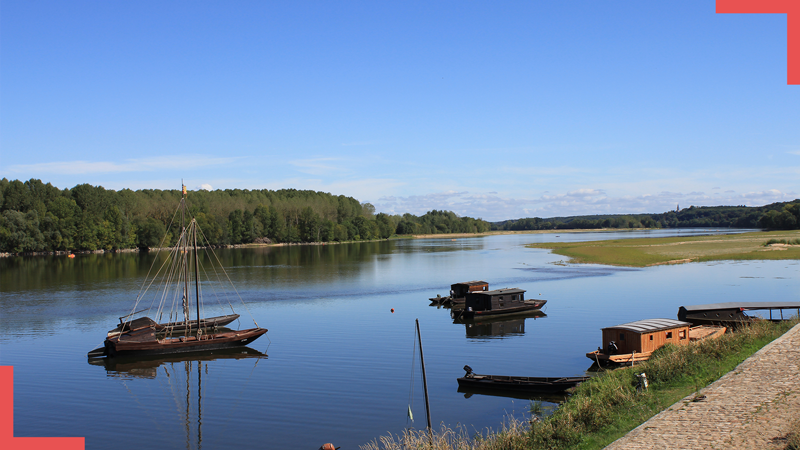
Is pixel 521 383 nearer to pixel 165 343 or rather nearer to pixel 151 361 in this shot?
pixel 165 343

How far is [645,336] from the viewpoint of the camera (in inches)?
1058

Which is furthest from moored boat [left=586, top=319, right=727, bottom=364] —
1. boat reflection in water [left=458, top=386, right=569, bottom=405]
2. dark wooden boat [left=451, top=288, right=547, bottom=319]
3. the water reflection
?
the water reflection

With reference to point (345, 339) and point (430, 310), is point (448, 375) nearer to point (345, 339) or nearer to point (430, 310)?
point (345, 339)

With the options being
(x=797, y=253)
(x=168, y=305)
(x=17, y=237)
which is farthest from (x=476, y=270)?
(x=17, y=237)

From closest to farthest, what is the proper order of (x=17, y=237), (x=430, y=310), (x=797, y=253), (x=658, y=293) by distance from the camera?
(x=430, y=310), (x=658, y=293), (x=797, y=253), (x=17, y=237)

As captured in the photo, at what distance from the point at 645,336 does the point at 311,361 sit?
17631 mm

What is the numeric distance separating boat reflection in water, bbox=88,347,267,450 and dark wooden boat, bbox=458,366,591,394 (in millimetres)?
10557

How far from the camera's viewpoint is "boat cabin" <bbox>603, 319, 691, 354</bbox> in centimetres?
2683

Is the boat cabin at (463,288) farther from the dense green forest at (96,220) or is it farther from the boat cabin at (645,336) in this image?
the dense green forest at (96,220)

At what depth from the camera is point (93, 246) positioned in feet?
497

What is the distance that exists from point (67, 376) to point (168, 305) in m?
24.3

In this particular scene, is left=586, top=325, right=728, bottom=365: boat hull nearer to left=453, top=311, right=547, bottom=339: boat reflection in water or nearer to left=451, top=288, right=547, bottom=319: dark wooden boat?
left=453, top=311, right=547, bottom=339: boat reflection in water

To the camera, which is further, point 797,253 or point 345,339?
point 797,253

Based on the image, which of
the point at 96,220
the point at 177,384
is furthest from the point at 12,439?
the point at 96,220
